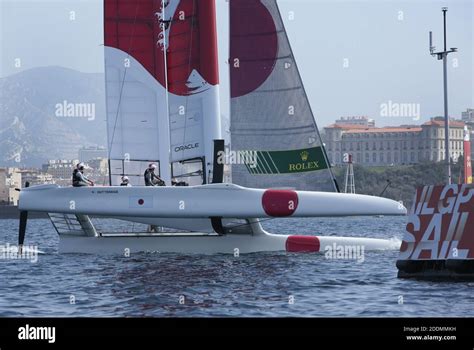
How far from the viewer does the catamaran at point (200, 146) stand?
2109cm

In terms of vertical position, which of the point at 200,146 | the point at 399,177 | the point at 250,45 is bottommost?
the point at 399,177

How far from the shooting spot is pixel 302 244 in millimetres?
22750

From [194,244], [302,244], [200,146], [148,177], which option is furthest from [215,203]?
[200,146]

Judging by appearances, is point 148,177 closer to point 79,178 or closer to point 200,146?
point 79,178

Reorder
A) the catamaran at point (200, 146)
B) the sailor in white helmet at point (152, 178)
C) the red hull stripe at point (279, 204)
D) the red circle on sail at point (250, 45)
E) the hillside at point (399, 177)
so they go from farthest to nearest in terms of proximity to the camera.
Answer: the hillside at point (399, 177)
the sailor in white helmet at point (152, 178)
the red circle on sail at point (250, 45)
the catamaran at point (200, 146)
the red hull stripe at point (279, 204)

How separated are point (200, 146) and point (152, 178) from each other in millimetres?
1513

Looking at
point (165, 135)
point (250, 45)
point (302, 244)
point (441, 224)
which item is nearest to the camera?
point (441, 224)

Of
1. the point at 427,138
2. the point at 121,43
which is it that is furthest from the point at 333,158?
the point at 121,43

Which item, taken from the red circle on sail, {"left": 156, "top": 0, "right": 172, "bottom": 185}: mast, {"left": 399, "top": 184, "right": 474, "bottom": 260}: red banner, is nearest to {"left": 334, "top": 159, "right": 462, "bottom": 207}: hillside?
{"left": 156, "top": 0, "right": 172, "bottom": 185}: mast

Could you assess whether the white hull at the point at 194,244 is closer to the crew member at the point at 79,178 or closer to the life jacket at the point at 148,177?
the life jacket at the point at 148,177

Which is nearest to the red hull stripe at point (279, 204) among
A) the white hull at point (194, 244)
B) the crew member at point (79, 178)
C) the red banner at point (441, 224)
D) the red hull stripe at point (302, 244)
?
the white hull at point (194, 244)

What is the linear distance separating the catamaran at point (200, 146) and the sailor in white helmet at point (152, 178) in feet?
2.13

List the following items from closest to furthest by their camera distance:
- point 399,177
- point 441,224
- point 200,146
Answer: point 441,224
point 200,146
point 399,177
